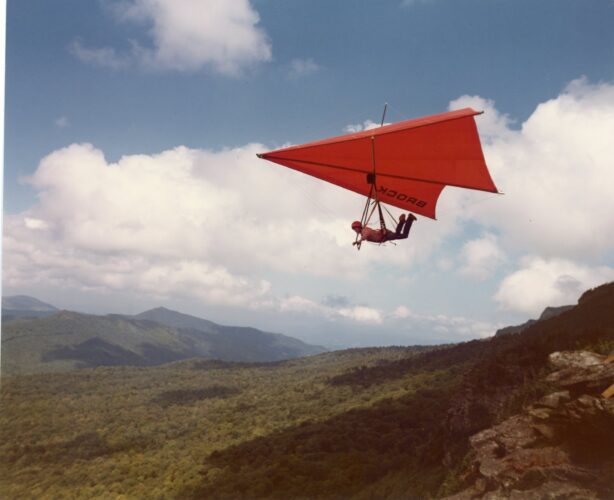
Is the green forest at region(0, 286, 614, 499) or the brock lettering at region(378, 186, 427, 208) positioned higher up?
the brock lettering at region(378, 186, 427, 208)

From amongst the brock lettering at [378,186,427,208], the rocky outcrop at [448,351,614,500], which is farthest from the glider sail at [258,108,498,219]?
the rocky outcrop at [448,351,614,500]

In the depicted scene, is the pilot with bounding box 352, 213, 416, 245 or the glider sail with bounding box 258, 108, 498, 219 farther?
the pilot with bounding box 352, 213, 416, 245

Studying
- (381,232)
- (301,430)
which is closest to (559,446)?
(381,232)

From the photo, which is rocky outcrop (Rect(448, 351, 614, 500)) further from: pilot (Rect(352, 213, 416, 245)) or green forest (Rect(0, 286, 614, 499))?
pilot (Rect(352, 213, 416, 245))

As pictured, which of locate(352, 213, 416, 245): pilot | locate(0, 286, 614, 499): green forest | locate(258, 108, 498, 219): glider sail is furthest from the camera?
locate(0, 286, 614, 499): green forest

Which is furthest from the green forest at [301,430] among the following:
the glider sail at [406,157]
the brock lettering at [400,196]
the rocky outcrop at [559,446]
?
the glider sail at [406,157]

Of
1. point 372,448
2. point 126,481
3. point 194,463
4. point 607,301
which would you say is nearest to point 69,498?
point 126,481

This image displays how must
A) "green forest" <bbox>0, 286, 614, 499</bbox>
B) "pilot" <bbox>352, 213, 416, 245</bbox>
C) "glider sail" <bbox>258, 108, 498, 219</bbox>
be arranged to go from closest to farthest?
"glider sail" <bbox>258, 108, 498, 219</bbox>
"pilot" <bbox>352, 213, 416, 245</bbox>
"green forest" <bbox>0, 286, 614, 499</bbox>

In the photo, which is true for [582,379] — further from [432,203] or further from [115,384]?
[115,384]
